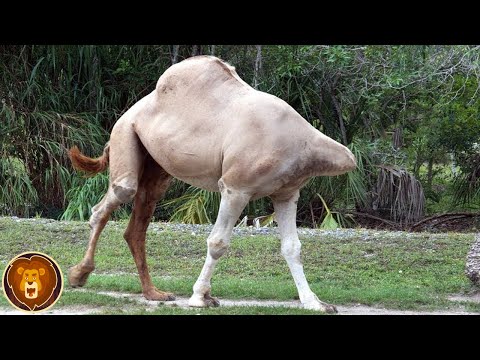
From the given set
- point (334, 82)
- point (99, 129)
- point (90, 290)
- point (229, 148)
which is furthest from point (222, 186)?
point (334, 82)

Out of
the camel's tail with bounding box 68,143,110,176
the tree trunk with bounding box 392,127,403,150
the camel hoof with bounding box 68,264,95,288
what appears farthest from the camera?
the tree trunk with bounding box 392,127,403,150

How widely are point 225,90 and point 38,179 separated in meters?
8.60

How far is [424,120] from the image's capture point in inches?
656

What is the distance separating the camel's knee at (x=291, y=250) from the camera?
7.49m

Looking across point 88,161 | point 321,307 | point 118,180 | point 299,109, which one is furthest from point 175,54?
point 321,307

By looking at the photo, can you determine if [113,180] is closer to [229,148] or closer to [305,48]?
[229,148]

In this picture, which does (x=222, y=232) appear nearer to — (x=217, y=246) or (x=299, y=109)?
(x=217, y=246)

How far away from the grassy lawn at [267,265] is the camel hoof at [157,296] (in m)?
0.26

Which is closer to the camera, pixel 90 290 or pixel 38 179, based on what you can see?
pixel 90 290

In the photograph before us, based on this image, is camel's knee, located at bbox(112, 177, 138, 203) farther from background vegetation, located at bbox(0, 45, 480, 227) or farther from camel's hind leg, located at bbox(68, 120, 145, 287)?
background vegetation, located at bbox(0, 45, 480, 227)

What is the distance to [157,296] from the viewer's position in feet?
27.0

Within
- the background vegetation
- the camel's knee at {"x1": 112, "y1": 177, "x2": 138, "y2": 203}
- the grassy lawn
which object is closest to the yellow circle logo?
the grassy lawn

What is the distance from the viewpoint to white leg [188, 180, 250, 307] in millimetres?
7363

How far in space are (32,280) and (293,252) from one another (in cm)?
222
